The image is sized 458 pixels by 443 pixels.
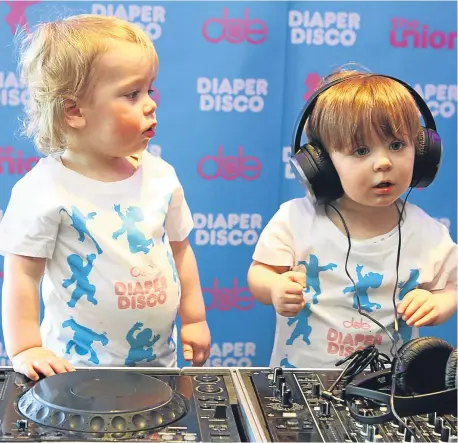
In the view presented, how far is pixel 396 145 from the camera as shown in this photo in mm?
1501

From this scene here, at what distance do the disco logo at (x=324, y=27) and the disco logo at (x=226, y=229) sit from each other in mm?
522

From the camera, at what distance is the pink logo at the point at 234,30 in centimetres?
225

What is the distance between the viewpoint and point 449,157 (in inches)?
94.3

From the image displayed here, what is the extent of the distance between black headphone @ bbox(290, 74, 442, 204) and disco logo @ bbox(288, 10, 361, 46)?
2.58ft

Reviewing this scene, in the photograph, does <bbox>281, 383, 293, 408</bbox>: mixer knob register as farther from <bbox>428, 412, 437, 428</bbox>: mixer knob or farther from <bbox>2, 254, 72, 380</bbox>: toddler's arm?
<bbox>2, 254, 72, 380</bbox>: toddler's arm

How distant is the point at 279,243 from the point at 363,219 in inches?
6.7

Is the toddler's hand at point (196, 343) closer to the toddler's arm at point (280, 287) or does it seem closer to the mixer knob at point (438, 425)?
the toddler's arm at point (280, 287)

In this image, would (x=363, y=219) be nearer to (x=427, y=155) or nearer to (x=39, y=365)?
(x=427, y=155)

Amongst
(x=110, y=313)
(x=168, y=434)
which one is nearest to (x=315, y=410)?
(x=168, y=434)

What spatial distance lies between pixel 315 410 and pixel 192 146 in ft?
4.45

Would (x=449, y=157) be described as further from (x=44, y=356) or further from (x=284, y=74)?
(x=44, y=356)

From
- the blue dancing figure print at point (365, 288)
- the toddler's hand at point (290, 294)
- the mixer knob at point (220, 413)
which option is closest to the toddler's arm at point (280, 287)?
the toddler's hand at point (290, 294)

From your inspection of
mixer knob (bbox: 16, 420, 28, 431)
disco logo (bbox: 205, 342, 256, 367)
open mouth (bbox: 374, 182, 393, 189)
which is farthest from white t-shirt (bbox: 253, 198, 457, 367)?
disco logo (bbox: 205, 342, 256, 367)

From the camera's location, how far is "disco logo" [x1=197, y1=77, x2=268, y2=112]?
2.28 meters
